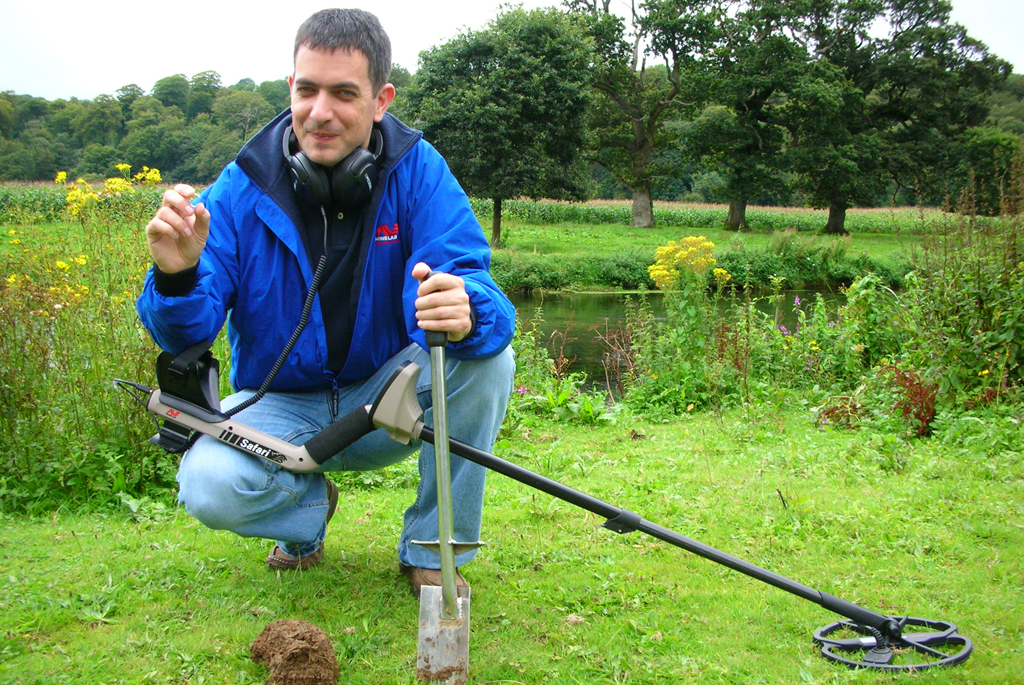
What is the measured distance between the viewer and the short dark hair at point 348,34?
232 centimetres

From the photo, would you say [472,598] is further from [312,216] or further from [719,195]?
[719,195]

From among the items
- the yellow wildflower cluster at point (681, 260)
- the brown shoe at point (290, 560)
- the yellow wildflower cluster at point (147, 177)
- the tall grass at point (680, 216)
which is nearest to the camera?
the brown shoe at point (290, 560)

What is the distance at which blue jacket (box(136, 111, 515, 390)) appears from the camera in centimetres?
236

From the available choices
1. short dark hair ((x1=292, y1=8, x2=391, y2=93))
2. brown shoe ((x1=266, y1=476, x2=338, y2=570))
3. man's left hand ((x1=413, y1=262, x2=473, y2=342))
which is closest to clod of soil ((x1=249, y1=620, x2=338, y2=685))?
brown shoe ((x1=266, y1=476, x2=338, y2=570))

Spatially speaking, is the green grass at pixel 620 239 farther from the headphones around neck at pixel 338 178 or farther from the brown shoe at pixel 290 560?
the headphones around neck at pixel 338 178

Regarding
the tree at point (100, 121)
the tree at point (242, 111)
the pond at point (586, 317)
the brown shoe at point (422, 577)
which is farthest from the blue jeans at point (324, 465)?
the tree at point (100, 121)

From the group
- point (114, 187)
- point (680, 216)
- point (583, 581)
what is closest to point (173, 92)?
point (114, 187)

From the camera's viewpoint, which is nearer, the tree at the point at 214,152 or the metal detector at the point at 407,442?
the metal detector at the point at 407,442

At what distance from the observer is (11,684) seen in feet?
6.43

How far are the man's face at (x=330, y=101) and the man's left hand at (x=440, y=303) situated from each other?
0.61m

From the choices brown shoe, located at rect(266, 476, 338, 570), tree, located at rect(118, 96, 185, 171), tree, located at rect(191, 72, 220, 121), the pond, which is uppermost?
tree, located at rect(191, 72, 220, 121)

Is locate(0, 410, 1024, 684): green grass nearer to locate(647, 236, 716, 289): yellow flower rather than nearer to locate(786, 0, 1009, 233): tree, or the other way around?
locate(647, 236, 716, 289): yellow flower

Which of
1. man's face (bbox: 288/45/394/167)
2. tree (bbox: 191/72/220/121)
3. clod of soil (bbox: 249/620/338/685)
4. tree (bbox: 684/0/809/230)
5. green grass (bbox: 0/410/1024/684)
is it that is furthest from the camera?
tree (bbox: 684/0/809/230)

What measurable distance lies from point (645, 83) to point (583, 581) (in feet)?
124
